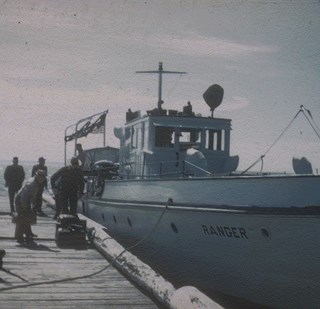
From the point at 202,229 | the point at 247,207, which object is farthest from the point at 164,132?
the point at 247,207

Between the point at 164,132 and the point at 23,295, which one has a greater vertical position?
the point at 164,132

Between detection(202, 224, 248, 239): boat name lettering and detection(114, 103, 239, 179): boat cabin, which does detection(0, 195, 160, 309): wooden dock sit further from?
detection(114, 103, 239, 179): boat cabin

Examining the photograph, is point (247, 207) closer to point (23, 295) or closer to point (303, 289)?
point (303, 289)

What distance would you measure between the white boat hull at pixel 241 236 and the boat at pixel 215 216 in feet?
0.06

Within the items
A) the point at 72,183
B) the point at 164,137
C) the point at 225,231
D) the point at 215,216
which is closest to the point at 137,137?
the point at 164,137

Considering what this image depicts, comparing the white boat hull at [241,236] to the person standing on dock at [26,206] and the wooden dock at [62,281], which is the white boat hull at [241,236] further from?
the person standing on dock at [26,206]

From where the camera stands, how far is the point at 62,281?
6387 mm

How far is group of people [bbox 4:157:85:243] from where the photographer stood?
9.02 m

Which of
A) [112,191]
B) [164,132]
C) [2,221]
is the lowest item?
[2,221]

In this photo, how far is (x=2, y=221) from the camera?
1325 cm

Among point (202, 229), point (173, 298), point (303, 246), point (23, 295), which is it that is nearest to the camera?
point (173, 298)

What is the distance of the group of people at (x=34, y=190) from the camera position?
9.02 m

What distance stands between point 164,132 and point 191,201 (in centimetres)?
353

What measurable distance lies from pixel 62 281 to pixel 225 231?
3118 millimetres
